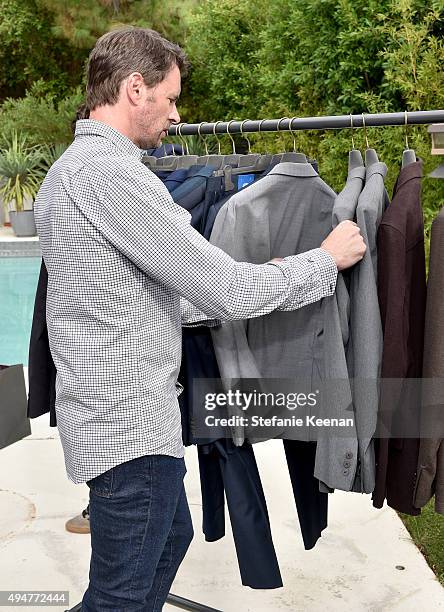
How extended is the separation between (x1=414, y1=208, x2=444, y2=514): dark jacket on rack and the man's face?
641 mm

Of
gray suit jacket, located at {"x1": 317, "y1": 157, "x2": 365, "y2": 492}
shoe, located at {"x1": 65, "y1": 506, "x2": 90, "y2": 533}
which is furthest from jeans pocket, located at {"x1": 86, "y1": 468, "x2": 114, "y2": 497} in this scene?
shoe, located at {"x1": 65, "y1": 506, "x2": 90, "y2": 533}

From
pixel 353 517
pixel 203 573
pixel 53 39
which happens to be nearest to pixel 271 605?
pixel 203 573

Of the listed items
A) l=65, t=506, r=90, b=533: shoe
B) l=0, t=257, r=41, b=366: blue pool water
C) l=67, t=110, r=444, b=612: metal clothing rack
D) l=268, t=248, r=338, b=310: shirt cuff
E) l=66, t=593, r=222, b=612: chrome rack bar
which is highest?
l=67, t=110, r=444, b=612: metal clothing rack

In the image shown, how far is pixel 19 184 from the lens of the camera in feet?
40.2

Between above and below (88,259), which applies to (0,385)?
below

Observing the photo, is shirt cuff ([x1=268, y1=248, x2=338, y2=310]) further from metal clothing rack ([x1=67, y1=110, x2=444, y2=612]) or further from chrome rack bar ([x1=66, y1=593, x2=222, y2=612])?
chrome rack bar ([x1=66, y1=593, x2=222, y2=612])

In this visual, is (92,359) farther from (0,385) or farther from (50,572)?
(50,572)

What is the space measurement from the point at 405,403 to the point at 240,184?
78 cm

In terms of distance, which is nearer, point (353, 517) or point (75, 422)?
point (75, 422)

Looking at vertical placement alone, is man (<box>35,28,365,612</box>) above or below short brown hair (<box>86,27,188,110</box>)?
below

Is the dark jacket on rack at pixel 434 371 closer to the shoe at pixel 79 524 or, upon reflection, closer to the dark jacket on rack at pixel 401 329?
the dark jacket on rack at pixel 401 329

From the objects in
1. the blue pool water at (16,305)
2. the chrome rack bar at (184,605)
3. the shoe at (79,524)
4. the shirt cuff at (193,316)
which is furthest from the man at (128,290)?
the blue pool water at (16,305)

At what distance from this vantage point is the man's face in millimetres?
1755

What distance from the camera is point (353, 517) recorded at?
3355mm
